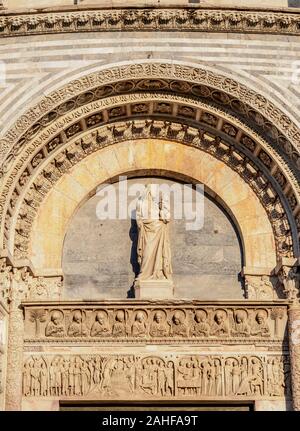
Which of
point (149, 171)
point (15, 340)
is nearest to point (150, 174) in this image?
point (149, 171)

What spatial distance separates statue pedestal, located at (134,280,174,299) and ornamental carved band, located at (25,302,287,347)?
0.59 ft

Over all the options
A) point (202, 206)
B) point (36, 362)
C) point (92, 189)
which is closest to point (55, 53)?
point (92, 189)

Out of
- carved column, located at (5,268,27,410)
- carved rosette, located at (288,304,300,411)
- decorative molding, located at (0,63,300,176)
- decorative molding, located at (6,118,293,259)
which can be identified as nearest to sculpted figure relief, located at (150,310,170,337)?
carved rosette, located at (288,304,300,411)

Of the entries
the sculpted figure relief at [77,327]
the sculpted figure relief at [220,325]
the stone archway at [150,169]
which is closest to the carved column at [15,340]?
the stone archway at [150,169]

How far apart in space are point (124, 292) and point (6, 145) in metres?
2.88

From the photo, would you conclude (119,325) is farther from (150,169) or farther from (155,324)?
(150,169)

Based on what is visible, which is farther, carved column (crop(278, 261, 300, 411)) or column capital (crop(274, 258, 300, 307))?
column capital (crop(274, 258, 300, 307))

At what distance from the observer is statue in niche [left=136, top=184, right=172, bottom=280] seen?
A: 14758 mm

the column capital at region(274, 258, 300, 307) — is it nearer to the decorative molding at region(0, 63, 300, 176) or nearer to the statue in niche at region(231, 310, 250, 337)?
the statue in niche at region(231, 310, 250, 337)

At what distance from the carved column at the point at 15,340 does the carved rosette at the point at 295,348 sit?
3930 mm

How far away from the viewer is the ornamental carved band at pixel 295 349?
13.9 meters

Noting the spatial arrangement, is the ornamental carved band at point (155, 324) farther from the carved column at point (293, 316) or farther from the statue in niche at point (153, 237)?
the statue in niche at point (153, 237)

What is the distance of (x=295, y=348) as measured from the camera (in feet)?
46.3

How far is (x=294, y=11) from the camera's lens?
1531 cm
